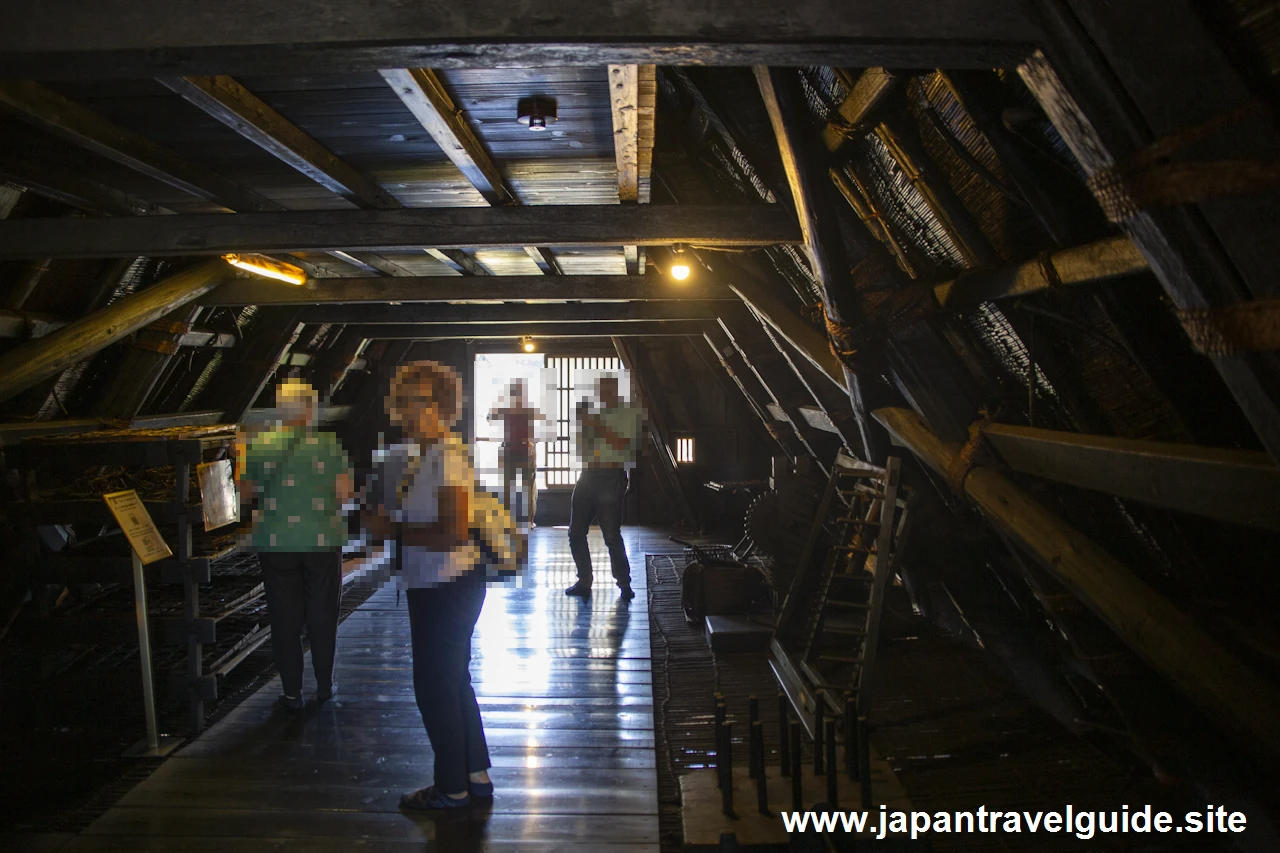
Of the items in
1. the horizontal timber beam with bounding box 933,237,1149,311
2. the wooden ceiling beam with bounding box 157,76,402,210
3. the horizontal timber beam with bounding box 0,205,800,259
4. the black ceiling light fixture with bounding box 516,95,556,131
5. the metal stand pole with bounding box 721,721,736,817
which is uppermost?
the black ceiling light fixture with bounding box 516,95,556,131

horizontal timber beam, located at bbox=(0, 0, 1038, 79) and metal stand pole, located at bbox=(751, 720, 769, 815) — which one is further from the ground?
horizontal timber beam, located at bbox=(0, 0, 1038, 79)

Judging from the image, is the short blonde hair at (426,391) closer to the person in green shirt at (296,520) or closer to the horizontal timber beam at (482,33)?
the person in green shirt at (296,520)

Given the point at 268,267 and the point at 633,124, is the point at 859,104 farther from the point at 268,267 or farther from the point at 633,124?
the point at 268,267

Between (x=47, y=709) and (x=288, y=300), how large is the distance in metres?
2.94

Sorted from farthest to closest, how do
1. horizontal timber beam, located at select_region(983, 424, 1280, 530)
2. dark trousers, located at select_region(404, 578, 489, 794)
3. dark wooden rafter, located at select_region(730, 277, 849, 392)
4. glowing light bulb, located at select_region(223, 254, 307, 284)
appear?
glowing light bulb, located at select_region(223, 254, 307, 284)
dark wooden rafter, located at select_region(730, 277, 849, 392)
dark trousers, located at select_region(404, 578, 489, 794)
horizontal timber beam, located at select_region(983, 424, 1280, 530)

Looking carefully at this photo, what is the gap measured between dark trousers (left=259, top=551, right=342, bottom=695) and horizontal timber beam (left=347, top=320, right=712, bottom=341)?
4.60 m

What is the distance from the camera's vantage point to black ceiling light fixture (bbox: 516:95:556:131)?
104 inches

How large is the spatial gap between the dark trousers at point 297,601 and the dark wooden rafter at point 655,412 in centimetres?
625

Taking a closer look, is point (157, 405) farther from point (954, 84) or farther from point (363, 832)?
point (954, 84)

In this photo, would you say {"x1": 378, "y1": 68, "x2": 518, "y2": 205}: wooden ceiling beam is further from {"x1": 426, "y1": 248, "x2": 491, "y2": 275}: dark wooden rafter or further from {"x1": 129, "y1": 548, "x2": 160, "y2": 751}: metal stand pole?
{"x1": 129, "y1": 548, "x2": 160, "y2": 751}: metal stand pole


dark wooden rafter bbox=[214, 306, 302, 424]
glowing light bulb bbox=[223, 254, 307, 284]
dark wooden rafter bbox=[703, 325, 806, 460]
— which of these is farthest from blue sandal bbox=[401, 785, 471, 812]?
dark wooden rafter bbox=[703, 325, 806, 460]

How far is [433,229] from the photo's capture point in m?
3.67

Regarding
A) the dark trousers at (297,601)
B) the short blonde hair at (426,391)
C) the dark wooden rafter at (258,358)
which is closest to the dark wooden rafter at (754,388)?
the dark wooden rafter at (258,358)

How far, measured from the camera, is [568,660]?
4797 millimetres
